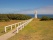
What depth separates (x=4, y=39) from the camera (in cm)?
1350

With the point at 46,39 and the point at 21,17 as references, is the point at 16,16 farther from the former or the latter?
the point at 46,39

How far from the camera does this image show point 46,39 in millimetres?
14008

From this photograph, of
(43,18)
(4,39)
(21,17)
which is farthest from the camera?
(21,17)

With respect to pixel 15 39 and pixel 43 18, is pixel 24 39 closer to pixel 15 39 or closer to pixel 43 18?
pixel 15 39

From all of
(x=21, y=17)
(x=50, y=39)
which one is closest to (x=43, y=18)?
(x=21, y=17)

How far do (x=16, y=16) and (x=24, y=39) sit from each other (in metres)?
36.1

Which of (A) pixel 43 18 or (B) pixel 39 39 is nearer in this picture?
(B) pixel 39 39

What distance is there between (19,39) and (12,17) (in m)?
36.6

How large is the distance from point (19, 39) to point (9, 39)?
0.83m

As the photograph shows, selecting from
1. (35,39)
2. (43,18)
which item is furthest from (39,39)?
(43,18)

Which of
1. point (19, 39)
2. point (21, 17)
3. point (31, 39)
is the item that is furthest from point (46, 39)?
point (21, 17)

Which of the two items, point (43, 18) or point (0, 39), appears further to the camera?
point (43, 18)

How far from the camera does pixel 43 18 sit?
145 ft

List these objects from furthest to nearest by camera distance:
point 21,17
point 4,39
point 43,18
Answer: point 21,17, point 43,18, point 4,39
